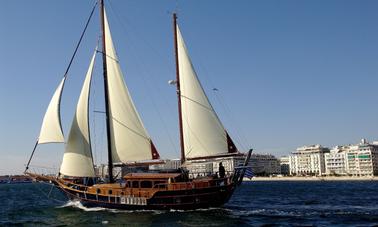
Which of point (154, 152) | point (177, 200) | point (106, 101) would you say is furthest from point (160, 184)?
point (106, 101)

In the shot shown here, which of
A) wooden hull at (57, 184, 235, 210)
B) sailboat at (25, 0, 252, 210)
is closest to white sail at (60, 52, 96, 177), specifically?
sailboat at (25, 0, 252, 210)

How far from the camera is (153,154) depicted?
4734cm

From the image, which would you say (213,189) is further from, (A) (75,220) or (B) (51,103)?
(B) (51,103)

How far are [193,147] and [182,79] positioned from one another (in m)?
7.24

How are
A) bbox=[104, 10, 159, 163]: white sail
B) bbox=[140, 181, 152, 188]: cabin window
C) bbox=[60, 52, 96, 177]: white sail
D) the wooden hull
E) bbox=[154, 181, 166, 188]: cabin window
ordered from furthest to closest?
bbox=[104, 10, 159, 163]: white sail, bbox=[60, 52, 96, 177]: white sail, bbox=[140, 181, 152, 188]: cabin window, bbox=[154, 181, 166, 188]: cabin window, the wooden hull

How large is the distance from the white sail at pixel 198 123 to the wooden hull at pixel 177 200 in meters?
4.05

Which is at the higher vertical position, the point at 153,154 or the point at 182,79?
the point at 182,79

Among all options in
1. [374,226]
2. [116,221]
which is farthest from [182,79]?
[374,226]

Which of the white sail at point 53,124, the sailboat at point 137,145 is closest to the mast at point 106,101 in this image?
the sailboat at point 137,145

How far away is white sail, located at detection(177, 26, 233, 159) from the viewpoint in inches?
1805

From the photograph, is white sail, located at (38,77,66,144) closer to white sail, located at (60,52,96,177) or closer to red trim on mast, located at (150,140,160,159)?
white sail, located at (60,52,96,177)

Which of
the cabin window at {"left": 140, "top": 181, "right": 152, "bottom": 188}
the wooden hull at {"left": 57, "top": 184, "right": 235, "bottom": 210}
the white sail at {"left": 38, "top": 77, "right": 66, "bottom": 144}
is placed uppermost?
the white sail at {"left": 38, "top": 77, "right": 66, "bottom": 144}

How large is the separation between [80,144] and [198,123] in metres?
12.1

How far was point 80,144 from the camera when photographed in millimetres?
45969
